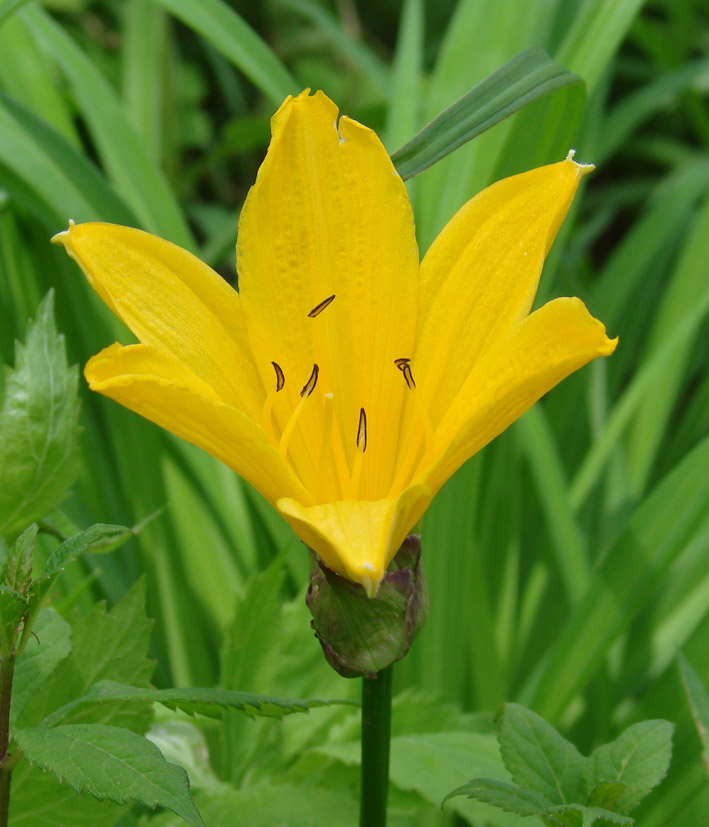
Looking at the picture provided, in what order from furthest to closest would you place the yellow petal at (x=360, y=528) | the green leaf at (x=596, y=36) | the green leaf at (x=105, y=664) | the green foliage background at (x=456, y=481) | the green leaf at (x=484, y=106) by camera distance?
the green leaf at (x=596, y=36) < the green foliage background at (x=456, y=481) < the green leaf at (x=484, y=106) < the green leaf at (x=105, y=664) < the yellow petal at (x=360, y=528)

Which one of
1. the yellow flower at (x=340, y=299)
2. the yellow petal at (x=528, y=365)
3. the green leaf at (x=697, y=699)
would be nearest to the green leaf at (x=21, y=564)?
the yellow flower at (x=340, y=299)

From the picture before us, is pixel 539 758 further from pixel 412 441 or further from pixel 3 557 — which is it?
pixel 3 557

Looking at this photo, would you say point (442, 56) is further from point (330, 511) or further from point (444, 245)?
point (330, 511)

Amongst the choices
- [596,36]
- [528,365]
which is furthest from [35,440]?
[596,36]

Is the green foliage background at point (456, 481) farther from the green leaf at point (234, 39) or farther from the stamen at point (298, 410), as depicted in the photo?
Answer: the stamen at point (298, 410)

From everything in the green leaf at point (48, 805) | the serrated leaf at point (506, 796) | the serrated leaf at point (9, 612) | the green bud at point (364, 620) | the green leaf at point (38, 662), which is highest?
the serrated leaf at point (9, 612)
